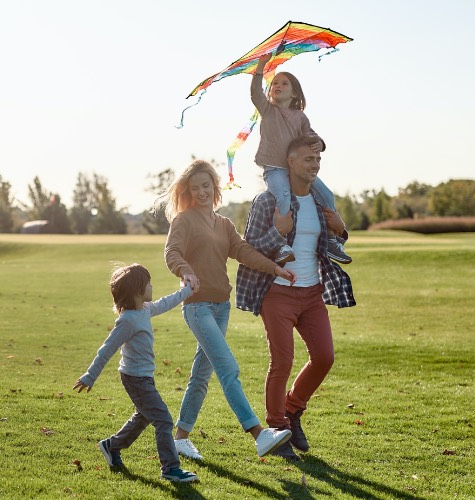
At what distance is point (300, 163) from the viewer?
271 inches

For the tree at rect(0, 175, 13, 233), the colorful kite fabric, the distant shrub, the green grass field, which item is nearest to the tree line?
the tree at rect(0, 175, 13, 233)

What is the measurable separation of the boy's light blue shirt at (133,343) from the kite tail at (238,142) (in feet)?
6.07

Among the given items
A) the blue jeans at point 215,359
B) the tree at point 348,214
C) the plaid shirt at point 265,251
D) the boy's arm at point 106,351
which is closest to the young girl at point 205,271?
the blue jeans at point 215,359

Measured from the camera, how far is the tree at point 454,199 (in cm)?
9006

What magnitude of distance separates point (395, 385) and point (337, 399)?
4.64 ft

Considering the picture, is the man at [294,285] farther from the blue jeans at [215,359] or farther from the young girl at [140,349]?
the young girl at [140,349]

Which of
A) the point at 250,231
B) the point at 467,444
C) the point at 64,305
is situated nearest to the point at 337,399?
the point at 467,444

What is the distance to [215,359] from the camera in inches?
253

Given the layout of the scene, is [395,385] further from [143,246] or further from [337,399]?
[143,246]

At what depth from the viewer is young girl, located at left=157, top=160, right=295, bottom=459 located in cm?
635

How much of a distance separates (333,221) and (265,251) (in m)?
0.67

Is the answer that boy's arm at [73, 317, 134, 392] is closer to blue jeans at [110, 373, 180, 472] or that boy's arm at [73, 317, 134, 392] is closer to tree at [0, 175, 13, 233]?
blue jeans at [110, 373, 180, 472]

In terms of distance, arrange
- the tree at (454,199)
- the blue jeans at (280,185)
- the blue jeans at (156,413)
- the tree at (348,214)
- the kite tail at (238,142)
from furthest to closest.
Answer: the tree at (454,199)
the tree at (348,214)
the kite tail at (238,142)
the blue jeans at (280,185)
the blue jeans at (156,413)

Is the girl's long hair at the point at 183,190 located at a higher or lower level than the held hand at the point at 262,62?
lower
